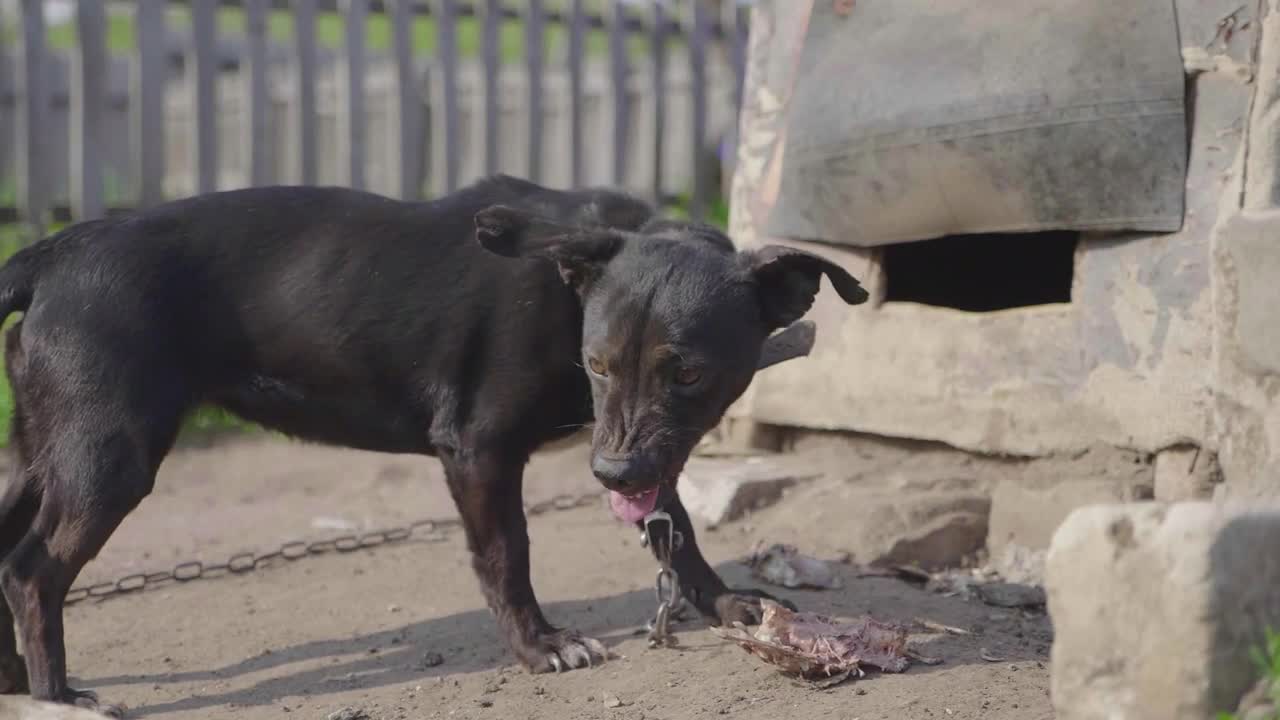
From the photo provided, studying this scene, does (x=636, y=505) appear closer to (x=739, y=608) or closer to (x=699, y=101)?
(x=739, y=608)

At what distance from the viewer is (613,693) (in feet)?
11.6

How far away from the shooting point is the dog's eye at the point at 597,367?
352 cm

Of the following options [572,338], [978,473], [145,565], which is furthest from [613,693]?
[145,565]

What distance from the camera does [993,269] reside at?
6.11 m

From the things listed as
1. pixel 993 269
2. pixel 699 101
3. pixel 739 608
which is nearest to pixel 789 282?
pixel 739 608

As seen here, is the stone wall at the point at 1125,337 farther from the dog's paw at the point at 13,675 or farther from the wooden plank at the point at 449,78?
the wooden plank at the point at 449,78

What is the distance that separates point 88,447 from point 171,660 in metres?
0.82

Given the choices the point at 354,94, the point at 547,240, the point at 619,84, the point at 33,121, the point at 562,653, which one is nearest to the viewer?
the point at 547,240

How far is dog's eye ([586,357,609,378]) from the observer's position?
3.52 m

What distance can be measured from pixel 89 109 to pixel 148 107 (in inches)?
12.2

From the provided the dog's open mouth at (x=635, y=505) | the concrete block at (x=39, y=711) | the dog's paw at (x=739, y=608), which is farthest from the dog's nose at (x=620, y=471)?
the concrete block at (x=39, y=711)

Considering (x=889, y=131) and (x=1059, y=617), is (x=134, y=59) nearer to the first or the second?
(x=889, y=131)

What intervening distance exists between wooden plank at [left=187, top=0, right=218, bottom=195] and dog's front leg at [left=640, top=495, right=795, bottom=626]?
447 cm

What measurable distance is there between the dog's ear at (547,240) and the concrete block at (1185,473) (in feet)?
6.49
